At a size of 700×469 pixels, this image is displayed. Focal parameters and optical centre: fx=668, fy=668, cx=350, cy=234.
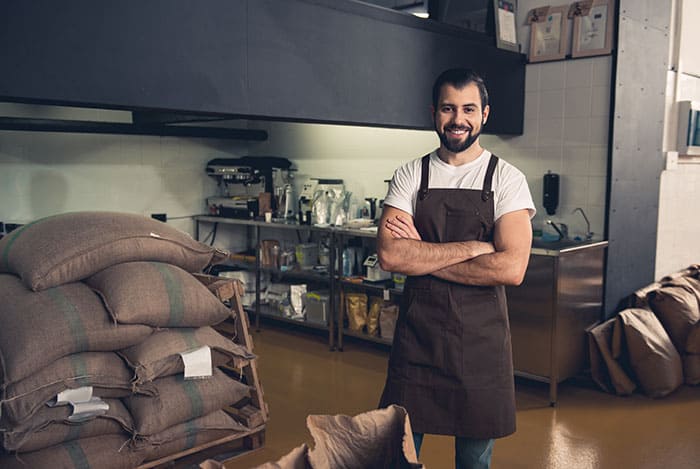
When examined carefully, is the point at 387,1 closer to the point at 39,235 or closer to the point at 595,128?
the point at 595,128

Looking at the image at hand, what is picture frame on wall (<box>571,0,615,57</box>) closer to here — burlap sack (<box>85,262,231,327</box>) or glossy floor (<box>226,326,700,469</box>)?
glossy floor (<box>226,326,700,469</box>)

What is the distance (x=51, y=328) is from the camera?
2.42 m

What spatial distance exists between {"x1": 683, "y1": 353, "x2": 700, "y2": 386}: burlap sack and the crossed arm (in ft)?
8.30

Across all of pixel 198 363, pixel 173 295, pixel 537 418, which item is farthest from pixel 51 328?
pixel 537 418

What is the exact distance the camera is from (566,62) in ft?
14.1

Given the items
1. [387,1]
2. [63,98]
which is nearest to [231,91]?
[63,98]

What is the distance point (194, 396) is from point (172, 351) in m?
0.23

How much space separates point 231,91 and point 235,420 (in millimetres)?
1537

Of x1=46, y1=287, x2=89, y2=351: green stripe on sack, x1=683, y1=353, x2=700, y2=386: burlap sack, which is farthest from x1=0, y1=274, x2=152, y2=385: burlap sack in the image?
x1=683, y1=353, x2=700, y2=386: burlap sack

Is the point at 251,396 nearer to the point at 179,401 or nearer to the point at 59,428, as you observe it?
the point at 179,401

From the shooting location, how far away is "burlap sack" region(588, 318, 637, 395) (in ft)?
13.0

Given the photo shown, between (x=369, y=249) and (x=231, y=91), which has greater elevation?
(x=231, y=91)

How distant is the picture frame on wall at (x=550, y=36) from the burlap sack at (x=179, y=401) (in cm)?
290

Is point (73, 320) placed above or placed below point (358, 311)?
above
